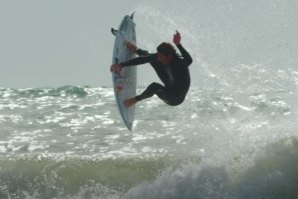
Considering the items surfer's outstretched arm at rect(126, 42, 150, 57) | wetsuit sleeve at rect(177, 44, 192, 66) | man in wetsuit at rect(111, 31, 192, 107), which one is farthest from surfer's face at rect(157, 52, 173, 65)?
surfer's outstretched arm at rect(126, 42, 150, 57)

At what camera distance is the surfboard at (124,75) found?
10.1 metres

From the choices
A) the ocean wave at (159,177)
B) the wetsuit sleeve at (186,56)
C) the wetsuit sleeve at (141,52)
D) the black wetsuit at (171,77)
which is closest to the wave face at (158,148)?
the ocean wave at (159,177)

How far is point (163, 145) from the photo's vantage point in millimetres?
12938

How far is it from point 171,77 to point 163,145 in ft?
11.6

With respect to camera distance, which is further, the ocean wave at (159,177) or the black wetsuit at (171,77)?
the black wetsuit at (171,77)

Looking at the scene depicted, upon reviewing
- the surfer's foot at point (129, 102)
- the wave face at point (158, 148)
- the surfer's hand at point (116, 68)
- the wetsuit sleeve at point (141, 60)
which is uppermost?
the wetsuit sleeve at point (141, 60)

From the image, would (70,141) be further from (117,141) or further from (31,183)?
(31,183)

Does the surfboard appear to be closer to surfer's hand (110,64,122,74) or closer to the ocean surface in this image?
surfer's hand (110,64,122,74)

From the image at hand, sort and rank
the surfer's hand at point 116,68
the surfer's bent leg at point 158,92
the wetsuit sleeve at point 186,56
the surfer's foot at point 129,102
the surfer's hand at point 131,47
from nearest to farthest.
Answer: the wetsuit sleeve at point 186,56 < the surfer's bent leg at point 158,92 < the surfer's hand at point 116,68 < the surfer's foot at point 129,102 < the surfer's hand at point 131,47

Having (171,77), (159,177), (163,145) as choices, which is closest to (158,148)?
(163,145)

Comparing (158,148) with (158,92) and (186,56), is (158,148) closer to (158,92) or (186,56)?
(158,92)

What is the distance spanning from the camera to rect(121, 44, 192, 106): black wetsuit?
950 centimetres

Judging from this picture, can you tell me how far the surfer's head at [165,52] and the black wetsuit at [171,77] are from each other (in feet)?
0.19

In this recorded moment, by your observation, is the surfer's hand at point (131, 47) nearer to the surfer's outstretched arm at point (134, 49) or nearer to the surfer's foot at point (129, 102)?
the surfer's outstretched arm at point (134, 49)
